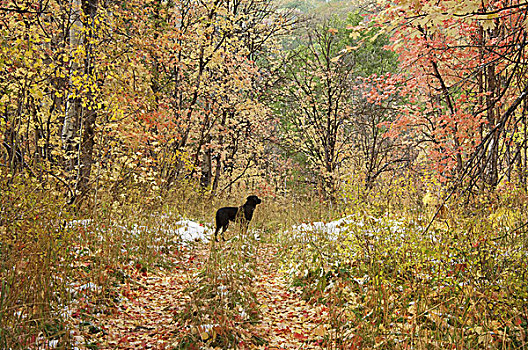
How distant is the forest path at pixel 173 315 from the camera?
3895 millimetres

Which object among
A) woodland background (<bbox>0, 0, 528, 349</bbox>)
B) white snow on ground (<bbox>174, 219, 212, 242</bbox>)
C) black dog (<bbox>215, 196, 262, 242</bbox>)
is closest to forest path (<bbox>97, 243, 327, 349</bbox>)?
woodland background (<bbox>0, 0, 528, 349</bbox>)

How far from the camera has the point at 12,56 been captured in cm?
503

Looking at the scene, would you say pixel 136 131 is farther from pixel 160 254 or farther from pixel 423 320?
pixel 423 320

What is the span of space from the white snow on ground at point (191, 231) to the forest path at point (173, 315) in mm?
1986

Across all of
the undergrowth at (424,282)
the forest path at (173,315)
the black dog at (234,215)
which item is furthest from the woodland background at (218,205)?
the black dog at (234,215)

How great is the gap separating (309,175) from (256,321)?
1887 cm

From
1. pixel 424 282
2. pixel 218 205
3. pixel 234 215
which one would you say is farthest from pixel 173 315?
pixel 218 205

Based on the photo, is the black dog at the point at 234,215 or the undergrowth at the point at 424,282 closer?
the undergrowth at the point at 424,282

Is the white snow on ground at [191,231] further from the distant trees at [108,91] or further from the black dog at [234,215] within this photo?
the distant trees at [108,91]

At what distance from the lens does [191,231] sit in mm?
9070

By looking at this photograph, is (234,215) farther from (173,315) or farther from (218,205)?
(218,205)

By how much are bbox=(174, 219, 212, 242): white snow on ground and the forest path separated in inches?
78.2

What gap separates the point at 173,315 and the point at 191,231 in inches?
181

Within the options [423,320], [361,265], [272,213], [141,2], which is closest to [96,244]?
[361,265]
